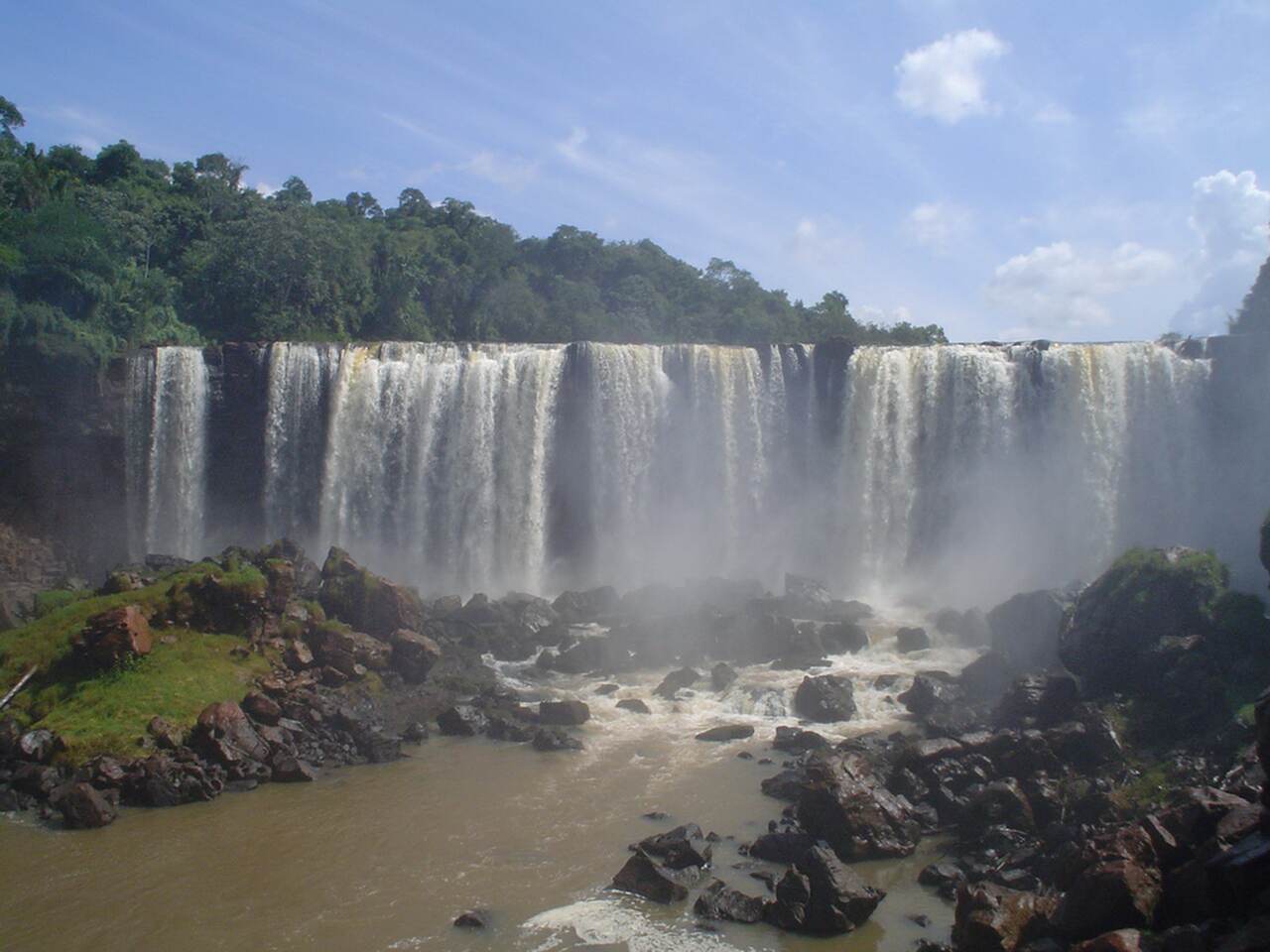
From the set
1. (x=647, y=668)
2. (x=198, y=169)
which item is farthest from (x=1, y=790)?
(x=198, y=169)

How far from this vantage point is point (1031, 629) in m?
22.9

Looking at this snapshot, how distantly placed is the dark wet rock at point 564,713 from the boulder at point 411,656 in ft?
11.0

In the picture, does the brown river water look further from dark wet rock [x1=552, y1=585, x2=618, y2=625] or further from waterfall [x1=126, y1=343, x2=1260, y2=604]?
waterfall [x1=126, y1=343, x2=1260, y2=604]

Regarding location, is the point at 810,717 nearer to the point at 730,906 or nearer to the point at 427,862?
the point at 730,906

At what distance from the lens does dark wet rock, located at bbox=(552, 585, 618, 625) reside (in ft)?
89.2

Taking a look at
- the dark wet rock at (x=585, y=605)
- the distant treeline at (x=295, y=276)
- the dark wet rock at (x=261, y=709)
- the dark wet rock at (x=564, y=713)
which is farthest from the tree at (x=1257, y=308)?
the dark wet rock at (x=261, y=709)

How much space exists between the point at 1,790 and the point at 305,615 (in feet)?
22.7

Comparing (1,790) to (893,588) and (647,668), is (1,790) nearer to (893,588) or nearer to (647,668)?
(647,668)

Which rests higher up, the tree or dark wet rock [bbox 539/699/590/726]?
the tree

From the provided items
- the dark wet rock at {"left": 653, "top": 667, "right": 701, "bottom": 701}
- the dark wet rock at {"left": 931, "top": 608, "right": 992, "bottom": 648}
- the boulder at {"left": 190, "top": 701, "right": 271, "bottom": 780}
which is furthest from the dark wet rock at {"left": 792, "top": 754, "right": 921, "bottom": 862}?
the dark wet rock at {"left": 931, "top": 608, "right": 992, "bottom": 648}

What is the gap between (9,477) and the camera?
3059 centimetres

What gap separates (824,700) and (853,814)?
21.9 feet

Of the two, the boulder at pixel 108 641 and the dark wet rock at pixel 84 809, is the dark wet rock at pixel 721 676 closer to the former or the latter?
the boulder at pixel 108 641

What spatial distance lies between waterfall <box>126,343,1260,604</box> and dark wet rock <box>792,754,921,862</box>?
17.6 metres
